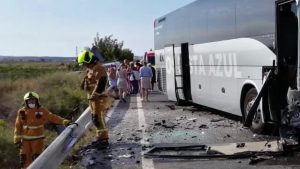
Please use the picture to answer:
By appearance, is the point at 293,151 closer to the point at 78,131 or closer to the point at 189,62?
the point at 78,131

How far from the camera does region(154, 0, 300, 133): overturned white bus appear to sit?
368 inches

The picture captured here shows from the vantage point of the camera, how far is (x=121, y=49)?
7256 centimetres

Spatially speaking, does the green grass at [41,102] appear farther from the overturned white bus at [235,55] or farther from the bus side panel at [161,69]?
the overturned white bus at [235,55]

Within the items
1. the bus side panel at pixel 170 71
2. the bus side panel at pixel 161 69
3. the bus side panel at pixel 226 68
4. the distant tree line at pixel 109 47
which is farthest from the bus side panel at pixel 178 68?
the distant tree line at pixel 109 47

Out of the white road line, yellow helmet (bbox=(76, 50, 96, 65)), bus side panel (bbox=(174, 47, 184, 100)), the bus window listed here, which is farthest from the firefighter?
the bus window

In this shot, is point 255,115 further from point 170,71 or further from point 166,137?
point 170,71

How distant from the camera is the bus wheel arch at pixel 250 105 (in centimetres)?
1031

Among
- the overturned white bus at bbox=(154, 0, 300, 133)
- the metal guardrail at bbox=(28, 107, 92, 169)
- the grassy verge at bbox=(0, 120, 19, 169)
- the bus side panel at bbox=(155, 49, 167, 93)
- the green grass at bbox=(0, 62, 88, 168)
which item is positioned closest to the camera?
the metal guardrail at bbox=(28, 107, 92, 169)

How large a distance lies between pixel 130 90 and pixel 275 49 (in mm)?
17033

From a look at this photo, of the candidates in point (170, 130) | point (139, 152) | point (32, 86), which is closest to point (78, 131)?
point (139, 152)

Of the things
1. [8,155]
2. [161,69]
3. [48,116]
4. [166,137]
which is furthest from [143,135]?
[161,69]

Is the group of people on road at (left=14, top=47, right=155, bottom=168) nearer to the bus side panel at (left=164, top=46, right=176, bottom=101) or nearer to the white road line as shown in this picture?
the white road line

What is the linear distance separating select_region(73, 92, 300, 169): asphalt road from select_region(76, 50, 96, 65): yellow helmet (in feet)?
5.49

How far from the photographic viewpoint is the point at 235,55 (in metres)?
11.7
